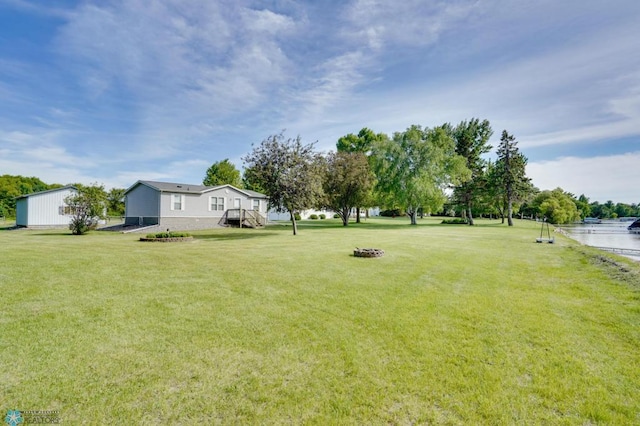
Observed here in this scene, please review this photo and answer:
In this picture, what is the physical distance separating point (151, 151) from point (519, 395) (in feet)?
110

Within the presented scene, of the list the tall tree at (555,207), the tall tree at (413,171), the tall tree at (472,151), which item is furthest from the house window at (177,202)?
the tall tree at (555,207)

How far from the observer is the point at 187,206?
2664 cm

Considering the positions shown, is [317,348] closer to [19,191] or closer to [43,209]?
[43,209]

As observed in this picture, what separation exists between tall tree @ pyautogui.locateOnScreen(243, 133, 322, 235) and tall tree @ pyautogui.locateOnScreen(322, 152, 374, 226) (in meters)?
10.4

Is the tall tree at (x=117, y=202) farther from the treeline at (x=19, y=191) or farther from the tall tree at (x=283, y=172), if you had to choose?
the tall tree at (x=283, y=172)

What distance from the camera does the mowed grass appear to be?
9.21ft

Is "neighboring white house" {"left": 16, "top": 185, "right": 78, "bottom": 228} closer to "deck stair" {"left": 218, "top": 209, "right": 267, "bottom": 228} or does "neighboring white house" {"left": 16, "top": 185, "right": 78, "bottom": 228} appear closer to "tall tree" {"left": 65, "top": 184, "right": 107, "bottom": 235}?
"tall tree" {"left": 65, "top": 184, "right": 107, "bottom": 235}

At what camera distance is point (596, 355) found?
153 inches

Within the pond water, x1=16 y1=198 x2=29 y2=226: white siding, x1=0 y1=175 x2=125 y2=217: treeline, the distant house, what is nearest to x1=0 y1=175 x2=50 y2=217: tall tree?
x1=0 y1=175 x2=125 y2=217: treeline

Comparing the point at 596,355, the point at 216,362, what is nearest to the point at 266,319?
the point at 216,362

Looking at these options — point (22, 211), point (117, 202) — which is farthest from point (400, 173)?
point (117, 202)

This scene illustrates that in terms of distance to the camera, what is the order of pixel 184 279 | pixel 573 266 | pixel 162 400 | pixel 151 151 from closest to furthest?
1. pixel 162 400
2. pixel 184 279
3. pixel 573 266
4. pixel 151 151

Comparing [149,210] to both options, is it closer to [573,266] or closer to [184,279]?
[184,279]

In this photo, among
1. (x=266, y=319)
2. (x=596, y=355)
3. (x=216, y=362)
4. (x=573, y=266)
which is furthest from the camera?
(x=573, y=266)
